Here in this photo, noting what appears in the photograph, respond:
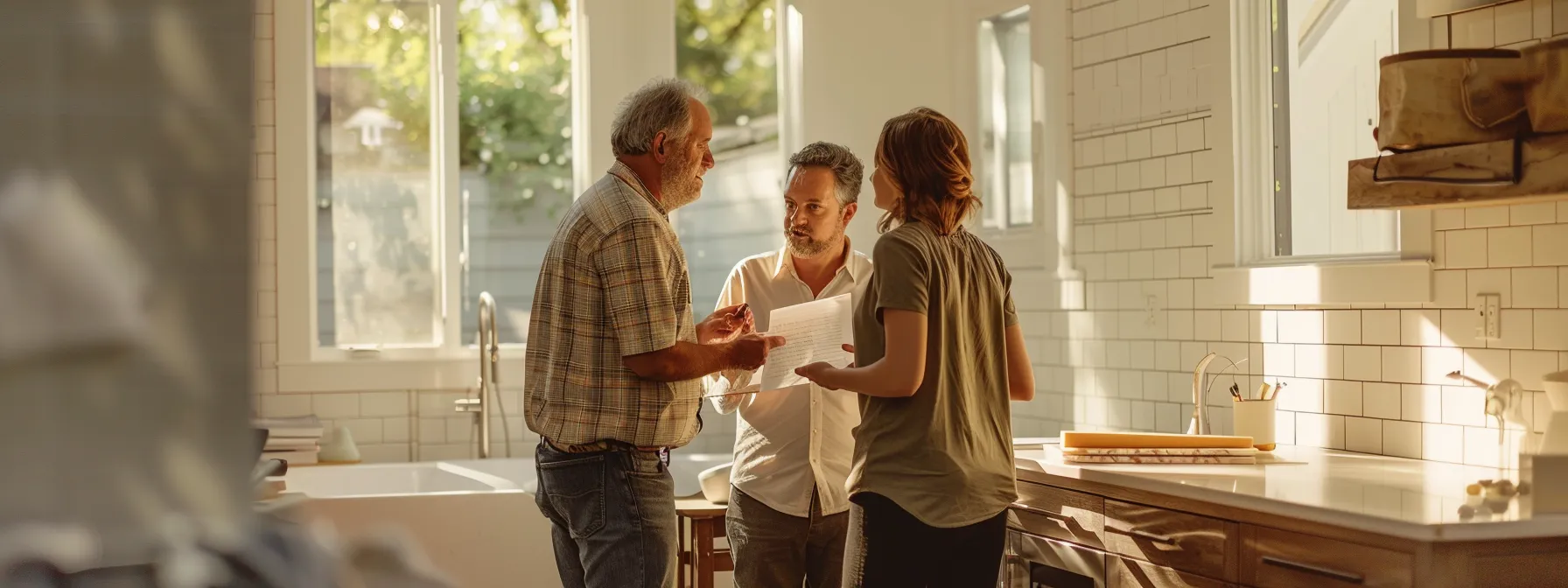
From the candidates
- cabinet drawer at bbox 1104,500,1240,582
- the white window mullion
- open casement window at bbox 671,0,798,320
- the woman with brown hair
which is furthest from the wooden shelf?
the white window mullion

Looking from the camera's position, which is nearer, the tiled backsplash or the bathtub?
the tiled backsplash

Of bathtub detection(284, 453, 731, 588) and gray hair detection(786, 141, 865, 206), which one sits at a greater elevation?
gray hair detection(786, 141, 865, 206)

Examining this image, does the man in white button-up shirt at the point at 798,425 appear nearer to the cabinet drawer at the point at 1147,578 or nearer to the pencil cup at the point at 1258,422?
the cabinet drawer at the point at 1147,578

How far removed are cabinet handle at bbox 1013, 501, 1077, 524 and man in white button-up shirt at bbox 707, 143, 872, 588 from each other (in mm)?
536

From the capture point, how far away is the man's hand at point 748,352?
2.48 metres

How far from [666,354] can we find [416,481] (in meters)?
2.97

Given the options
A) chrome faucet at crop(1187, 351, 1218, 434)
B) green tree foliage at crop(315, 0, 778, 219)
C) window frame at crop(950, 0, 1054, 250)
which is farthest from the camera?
green tree foliage at crop(315, 0, 778, 219)

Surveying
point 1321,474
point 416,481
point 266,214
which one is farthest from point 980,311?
point 266,214

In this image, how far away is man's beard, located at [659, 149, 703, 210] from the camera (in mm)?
2484

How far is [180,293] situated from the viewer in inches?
12.8

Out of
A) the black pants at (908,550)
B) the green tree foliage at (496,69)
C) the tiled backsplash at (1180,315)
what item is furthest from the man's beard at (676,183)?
the green tree foliage at (496,69)

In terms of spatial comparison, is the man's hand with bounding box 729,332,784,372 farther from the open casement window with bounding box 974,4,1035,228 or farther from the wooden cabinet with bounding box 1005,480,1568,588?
the open casement window with bounding box 974,4,1035,228

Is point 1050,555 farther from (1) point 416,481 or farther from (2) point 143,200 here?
(2) point 143,200

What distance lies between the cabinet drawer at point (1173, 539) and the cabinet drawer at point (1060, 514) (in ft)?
0.16
